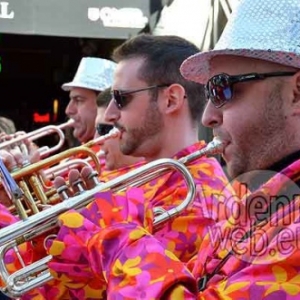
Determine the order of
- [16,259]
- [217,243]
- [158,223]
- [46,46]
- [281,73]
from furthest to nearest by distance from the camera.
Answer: [46,46] → [16,259] → [158,223] → [217,243] → [281,73]

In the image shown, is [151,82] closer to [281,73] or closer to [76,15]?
[281,73]

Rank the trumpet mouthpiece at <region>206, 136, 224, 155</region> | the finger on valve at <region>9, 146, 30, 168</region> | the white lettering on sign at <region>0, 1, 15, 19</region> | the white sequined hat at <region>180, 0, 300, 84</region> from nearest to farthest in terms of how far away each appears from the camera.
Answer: the white sequined hat at <region>180, 0, 300, 84</region> < the trumpet mouthpiece at <region>206, 136, 224, 155</region> < the finger on valve at <region>9, 146, 30, 168</region> < the white lettering on sign at <region>0, 1, 15, 19</region>

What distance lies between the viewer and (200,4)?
15.3 ft

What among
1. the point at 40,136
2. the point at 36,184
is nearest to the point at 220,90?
the point at 36,184

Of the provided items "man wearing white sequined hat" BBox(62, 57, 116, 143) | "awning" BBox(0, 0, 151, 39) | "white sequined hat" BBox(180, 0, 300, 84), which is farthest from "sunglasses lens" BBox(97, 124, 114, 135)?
"awning" BBox(0, 0, 151, 39)

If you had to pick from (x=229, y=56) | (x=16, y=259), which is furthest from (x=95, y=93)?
(x=229, y=56)

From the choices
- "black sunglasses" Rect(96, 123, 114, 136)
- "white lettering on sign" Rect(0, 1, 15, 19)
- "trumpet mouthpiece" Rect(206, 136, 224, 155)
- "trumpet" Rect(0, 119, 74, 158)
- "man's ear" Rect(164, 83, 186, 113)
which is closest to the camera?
"trumpet mouthpiece" Rect(206, 136, 224, 155)

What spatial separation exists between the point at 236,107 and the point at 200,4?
3.07 metres

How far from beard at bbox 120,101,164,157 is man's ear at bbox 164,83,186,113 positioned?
7cm

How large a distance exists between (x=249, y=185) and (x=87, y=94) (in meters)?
2.91

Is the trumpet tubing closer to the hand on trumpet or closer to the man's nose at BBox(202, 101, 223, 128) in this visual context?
the hand on trumpet

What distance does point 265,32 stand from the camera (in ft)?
5.58

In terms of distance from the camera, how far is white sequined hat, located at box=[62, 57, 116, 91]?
14.8 feet

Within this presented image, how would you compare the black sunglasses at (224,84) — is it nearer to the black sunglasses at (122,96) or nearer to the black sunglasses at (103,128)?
the black sunglasses at (122,96)
